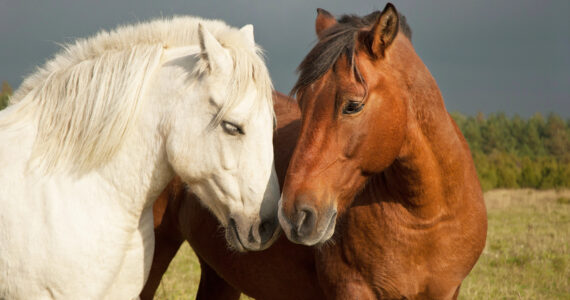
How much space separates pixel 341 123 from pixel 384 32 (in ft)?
1.69

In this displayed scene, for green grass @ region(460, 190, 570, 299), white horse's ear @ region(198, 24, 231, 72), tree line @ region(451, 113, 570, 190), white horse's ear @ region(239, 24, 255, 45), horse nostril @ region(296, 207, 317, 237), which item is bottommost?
tree line @ region(451, 113, 570, 190)

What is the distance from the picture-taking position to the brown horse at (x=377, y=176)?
2480 millimetres

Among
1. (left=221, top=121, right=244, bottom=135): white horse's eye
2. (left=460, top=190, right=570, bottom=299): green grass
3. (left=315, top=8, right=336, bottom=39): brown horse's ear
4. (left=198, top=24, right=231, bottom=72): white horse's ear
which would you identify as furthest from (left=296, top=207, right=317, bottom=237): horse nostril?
(left=460, top=190, right=570, bottom=299): green grass

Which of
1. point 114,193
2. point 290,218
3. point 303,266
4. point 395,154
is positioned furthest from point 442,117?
point 114,193

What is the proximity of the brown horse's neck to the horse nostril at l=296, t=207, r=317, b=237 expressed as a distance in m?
0.64

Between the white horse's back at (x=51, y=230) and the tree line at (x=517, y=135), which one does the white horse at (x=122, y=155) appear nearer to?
the white horse's back at (x=51, y=230)

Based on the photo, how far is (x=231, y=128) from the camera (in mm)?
2352

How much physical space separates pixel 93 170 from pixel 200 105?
625 mm

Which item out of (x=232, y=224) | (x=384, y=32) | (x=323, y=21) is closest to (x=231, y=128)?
(x=232, y=224)

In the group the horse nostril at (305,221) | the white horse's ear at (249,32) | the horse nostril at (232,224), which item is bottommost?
the horse nostril at (232,224)

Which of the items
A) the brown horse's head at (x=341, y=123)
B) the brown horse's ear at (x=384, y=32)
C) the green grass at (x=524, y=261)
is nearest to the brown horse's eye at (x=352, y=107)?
the brown horse's head at (x=341, y=123)

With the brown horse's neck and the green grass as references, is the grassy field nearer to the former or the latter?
the green grass

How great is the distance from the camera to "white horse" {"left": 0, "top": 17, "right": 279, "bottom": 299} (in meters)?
2.33

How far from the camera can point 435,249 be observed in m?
2.79
